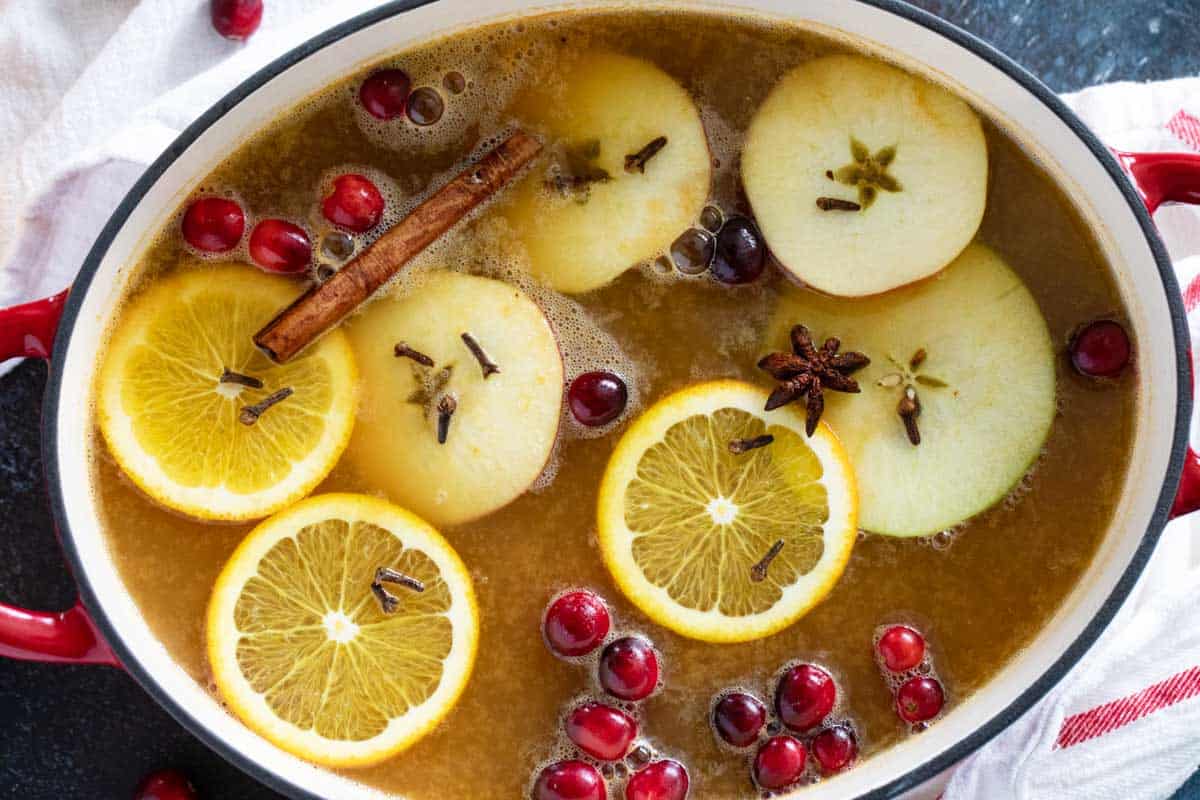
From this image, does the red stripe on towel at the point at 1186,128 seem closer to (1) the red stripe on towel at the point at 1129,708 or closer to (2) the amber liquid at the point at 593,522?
(2) the amber liquid at the point at 593,522

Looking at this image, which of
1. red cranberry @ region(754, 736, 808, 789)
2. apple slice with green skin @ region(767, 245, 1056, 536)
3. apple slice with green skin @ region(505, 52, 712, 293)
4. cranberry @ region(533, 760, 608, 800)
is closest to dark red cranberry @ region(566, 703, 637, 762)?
cranberry @ region(533, 760, 608, 800)

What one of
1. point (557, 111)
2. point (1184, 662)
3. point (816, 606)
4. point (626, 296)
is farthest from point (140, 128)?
point (1184, 662)

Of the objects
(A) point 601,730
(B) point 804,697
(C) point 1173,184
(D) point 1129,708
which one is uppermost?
(C) point 1173,184

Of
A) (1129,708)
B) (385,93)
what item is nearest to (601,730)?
(1129,708)

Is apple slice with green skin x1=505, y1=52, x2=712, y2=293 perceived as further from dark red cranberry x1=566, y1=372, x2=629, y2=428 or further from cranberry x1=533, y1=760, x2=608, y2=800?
cranberry x1=533, y1=760, x2=608, y2=800

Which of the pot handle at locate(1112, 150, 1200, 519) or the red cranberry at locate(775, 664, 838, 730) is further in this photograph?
the red cranberry at locate(775, 664, 838, 730)

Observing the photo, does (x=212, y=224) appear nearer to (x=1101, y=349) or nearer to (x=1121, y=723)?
(x=1101, y=349)

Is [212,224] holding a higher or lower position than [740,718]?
higher
